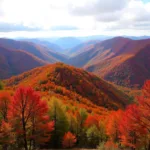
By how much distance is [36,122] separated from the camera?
3547 cm

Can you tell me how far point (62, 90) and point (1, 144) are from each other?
88795 millimetres

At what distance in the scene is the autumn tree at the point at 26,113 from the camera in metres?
32.8

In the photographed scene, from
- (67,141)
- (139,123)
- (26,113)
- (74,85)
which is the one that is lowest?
(67,141)

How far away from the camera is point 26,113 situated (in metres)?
33.5

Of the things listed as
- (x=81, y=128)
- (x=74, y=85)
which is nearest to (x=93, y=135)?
(x=81, y=128)

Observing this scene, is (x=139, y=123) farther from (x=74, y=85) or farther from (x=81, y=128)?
(x=74, y=85)

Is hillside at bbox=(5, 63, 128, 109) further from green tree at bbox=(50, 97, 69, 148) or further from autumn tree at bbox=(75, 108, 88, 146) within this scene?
green tree at bbox=(50, 97, 69, 148)

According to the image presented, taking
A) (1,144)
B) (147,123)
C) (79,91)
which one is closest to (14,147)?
(1,144)

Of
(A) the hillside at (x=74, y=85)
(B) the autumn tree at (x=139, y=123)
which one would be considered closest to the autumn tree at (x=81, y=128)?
(B) the autumn tree at (x=139, y=123)

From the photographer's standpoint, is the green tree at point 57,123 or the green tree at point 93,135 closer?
the green tree at point 57,123

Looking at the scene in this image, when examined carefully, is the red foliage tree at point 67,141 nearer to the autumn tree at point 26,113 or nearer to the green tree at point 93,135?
the green tree at point 93,135

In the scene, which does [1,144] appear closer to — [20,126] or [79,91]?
[20,126]

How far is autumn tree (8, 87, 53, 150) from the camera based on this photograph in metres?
32.8

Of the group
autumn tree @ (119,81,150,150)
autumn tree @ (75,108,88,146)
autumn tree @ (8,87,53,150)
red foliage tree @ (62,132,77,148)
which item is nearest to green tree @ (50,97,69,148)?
red foliage tree @ (62,132,77,148)
